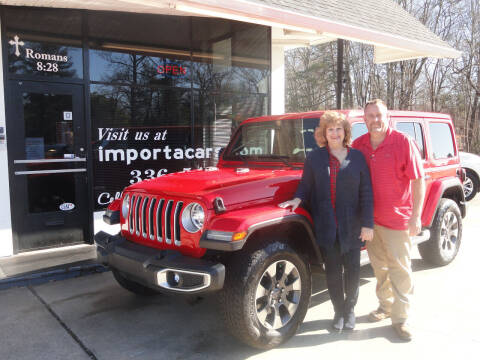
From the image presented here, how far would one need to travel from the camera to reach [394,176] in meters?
3.48

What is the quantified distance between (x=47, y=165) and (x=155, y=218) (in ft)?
11.8

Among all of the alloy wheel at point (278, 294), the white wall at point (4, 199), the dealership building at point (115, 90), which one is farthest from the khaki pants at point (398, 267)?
the white wall at point (4, 199)

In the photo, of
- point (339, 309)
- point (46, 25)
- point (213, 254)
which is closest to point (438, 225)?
point (339, 309)

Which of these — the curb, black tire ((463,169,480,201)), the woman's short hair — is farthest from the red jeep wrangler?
black tire ((463,169,480,201))

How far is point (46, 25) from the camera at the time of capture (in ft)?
20.5

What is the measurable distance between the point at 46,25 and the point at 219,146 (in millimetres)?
3552

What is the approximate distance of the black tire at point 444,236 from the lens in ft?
16.3

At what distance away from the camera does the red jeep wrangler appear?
3029 millimetres

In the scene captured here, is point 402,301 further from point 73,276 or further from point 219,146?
point 219,146

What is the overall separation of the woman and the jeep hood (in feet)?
0.60

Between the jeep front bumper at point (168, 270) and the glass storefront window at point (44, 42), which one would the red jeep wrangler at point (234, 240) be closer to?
the jeep front bumper at point (168, 270)

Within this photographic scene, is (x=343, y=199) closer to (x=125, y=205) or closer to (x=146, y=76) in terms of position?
(x=125, y=205)

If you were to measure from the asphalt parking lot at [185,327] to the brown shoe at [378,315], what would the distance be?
0.23 feet

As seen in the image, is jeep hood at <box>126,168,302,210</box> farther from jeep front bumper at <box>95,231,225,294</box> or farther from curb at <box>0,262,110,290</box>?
curb at <box>0,262,110,290</box>
